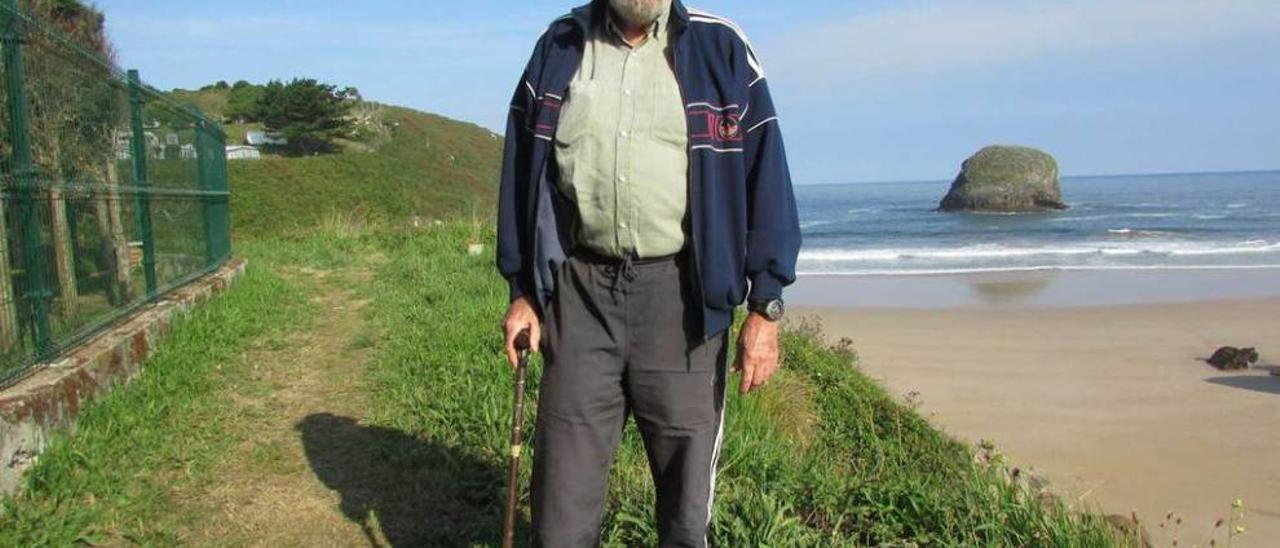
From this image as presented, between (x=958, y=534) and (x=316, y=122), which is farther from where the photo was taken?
(x=316, y=122)

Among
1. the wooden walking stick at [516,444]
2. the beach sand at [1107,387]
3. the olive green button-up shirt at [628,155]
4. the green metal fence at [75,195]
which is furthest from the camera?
the beach sand at [1107,387]

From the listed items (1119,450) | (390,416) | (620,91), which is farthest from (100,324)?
(1119,450)

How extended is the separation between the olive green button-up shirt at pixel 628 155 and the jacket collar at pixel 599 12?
31 millimetres

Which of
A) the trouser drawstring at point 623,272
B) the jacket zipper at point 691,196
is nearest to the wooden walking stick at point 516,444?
the trouser drawstring at point 623,272

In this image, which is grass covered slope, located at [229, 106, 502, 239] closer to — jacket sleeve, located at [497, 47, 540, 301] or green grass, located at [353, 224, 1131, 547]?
green grass, located at [353, 224, 1131, 547]

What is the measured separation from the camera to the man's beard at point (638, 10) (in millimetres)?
2516

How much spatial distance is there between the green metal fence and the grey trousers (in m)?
2.57

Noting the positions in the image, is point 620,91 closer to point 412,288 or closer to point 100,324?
point 100,324

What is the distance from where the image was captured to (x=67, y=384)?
4.27 meters

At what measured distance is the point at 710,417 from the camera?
266 cm

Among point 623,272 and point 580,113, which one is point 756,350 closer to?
point 623,272

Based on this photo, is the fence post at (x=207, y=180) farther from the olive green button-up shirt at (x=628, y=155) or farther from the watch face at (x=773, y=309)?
the watch face at (x=773, y=309)

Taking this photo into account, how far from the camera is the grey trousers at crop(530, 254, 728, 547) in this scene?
8.50 feet

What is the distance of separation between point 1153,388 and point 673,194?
9.67 meters
